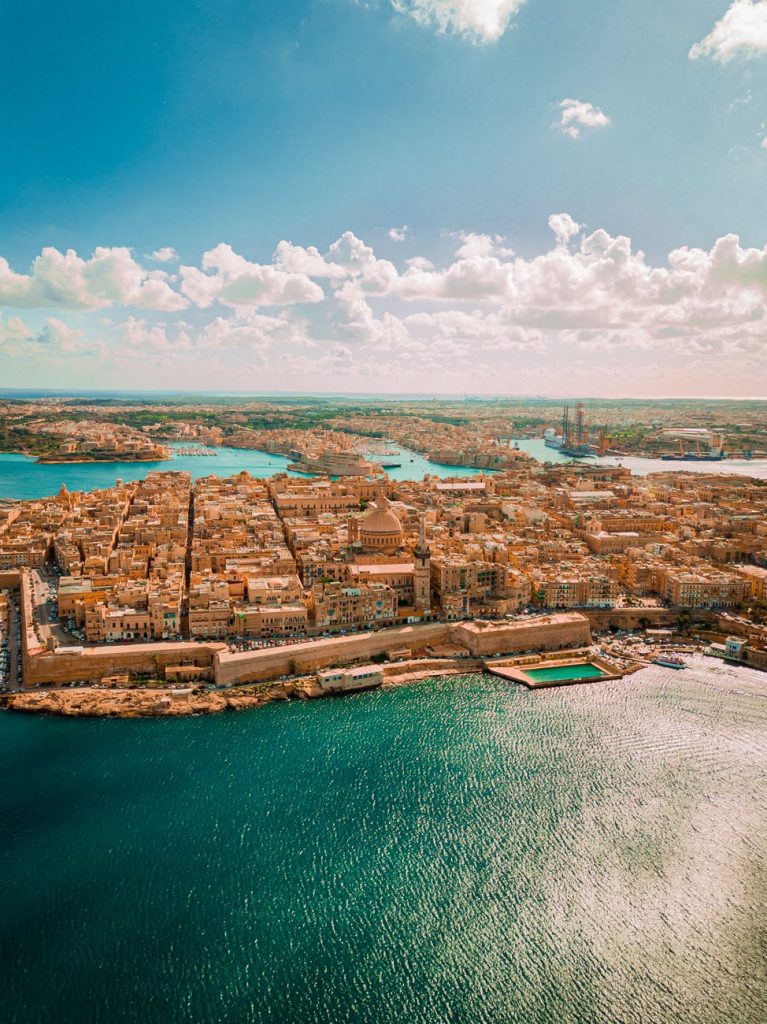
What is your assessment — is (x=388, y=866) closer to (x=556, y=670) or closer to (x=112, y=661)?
(x=556, y=670)

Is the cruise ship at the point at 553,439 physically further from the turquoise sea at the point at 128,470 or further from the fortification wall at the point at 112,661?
the fortification wall at the point at 112,661

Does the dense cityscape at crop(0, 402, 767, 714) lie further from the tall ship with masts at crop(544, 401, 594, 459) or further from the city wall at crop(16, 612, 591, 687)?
the tall ship with masts at crop(544, 401, 594, 459)

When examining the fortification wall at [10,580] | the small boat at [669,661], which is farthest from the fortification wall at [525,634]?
the fortification wall at [10,580]

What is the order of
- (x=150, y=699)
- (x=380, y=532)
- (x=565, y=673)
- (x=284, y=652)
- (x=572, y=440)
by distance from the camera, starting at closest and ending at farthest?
(x=150, y=699)
(x=284, y=652)
(x=565, y=673)
(x=380, y=532)
(x=572, y=440)

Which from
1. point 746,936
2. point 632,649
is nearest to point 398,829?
point 746,936

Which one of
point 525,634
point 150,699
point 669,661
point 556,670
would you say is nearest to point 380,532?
point 525,634

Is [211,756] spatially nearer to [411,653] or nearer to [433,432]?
[411,653]
